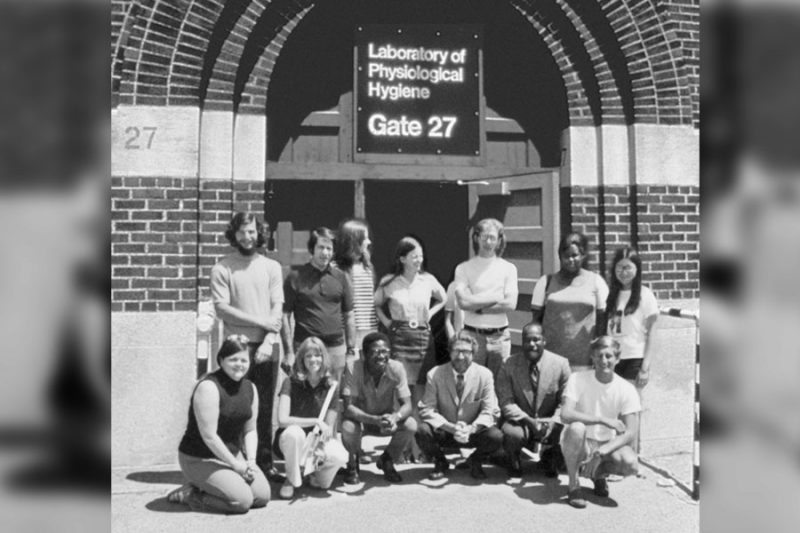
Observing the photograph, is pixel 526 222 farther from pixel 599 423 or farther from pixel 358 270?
pixel 599 423

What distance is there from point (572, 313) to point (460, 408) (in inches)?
44.6

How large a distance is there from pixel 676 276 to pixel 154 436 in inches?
170

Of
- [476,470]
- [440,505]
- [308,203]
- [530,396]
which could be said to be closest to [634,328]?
[530,396]

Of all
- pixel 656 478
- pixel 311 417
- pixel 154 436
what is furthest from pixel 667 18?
pixel 154 436

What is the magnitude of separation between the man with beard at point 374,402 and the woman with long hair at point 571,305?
122cm

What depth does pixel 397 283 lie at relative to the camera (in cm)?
628

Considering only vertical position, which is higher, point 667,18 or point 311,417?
point 667,18

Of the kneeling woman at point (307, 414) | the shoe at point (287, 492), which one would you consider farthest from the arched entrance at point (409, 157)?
the shoe at point (287, 492)

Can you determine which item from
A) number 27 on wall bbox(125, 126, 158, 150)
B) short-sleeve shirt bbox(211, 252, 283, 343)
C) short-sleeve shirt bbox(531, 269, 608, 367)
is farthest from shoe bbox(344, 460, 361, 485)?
number 27 on wall bbox(125, 126, 158, 150)

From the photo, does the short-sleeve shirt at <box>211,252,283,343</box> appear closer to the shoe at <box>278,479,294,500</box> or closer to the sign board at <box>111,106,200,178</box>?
the sign board at <box>111,106,200,178</box>

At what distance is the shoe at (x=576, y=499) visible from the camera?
18.9ft

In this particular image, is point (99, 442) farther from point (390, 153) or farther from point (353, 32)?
point (353, 32)

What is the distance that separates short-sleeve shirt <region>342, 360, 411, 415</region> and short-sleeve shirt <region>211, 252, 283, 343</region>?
738 mm

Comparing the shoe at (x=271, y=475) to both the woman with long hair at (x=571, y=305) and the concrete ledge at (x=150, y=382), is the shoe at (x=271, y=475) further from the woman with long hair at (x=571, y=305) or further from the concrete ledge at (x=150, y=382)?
the woman with long hair at (x=571, y=305)
